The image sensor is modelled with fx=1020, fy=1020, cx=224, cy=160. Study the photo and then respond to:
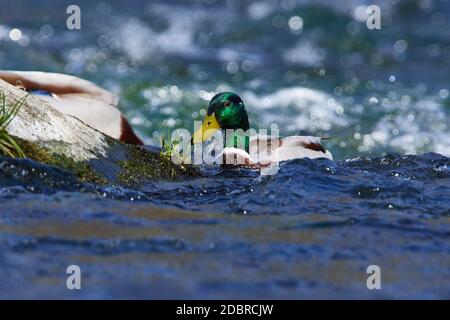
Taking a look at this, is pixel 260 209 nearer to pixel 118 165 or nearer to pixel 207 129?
pixel 118 165

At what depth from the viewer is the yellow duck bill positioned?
7941mm

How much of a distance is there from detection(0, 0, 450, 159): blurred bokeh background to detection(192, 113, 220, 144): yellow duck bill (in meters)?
2.70

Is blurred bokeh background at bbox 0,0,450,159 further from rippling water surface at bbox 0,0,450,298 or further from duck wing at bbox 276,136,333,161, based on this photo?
duck wing at bbox 276,136,333,161

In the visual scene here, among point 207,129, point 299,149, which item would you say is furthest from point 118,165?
point 207,129

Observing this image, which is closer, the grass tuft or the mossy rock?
the grass tuft

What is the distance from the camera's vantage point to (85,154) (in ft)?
18.0

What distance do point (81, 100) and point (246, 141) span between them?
1270 mm

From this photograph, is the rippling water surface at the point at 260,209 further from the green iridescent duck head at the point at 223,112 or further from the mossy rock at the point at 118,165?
the green iridescent duck head at the point at 223,112

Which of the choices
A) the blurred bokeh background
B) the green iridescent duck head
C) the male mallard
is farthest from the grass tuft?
the blurred bokeh background

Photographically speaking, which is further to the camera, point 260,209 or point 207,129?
point 207,129

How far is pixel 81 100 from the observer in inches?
300

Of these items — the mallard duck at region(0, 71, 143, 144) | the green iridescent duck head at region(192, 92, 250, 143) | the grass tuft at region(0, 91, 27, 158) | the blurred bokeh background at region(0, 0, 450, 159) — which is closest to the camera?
the grass tuft at region(0, 91, 27, 158)

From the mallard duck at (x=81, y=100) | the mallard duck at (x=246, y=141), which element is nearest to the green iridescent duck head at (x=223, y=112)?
the mallard duck at (x=246, y=141)

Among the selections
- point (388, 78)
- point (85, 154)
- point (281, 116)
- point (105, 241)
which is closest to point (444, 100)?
point (388, 78)
